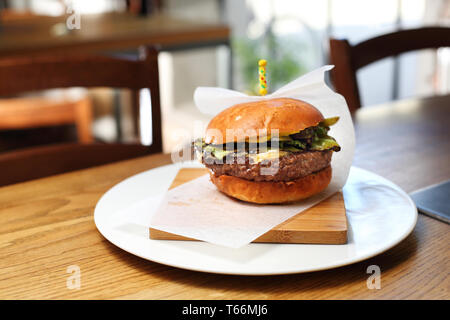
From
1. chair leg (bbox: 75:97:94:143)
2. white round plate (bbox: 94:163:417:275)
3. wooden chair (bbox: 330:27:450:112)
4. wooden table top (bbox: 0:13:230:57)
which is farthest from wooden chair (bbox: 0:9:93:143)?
white round plate (bbox: 94:163:417:275)

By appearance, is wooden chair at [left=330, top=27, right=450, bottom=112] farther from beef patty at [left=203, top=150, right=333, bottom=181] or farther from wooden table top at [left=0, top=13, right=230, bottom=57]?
wooden table top at [left=0, top=13, right=230, bottom=57]

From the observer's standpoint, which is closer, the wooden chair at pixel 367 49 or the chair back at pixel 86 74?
the chair back at pixel 86 74

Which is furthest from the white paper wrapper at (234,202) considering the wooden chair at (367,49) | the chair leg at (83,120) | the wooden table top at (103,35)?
the chair leg at (83,120)

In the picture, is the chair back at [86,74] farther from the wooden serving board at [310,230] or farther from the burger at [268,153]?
the wooden serving board at [310,230]
